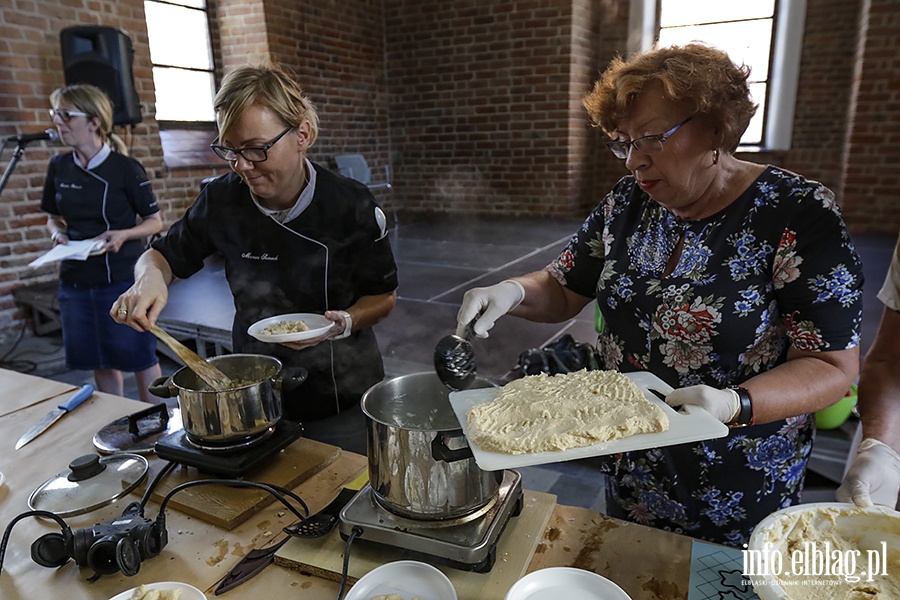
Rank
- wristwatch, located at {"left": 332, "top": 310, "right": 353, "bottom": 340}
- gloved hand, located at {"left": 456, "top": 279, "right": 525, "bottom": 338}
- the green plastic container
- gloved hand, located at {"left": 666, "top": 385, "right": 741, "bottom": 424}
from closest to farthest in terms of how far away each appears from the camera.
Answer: gloved hand, located at {"left": 666, "top": 385, "right": 741, "bottom": 424} → gloved hand, located at {"left": 456, "top": 279, "right": 525, "bottom": 338} → wristwatch, located at {"left": 332, "top": 310, "right": 353, "bottom": 340} → the green plastic container

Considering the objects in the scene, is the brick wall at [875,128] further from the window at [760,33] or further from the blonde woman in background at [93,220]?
the blonde woman in background at [93,220]

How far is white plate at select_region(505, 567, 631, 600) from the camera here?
2.55 ft

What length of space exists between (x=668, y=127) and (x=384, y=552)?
93cm

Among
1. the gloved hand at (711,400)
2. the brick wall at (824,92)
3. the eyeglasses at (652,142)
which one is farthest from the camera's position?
the brick wall at (824,92)

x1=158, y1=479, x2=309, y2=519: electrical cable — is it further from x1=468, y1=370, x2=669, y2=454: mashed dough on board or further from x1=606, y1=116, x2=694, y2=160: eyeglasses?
x1=606, y1=116, x2=694, y2=160: eyeglasses

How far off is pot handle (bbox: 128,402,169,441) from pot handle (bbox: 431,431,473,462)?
805 mm

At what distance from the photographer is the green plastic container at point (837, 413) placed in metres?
2.38

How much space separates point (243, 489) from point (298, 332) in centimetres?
47

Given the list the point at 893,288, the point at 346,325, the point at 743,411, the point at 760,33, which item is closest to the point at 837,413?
the point at 893,288

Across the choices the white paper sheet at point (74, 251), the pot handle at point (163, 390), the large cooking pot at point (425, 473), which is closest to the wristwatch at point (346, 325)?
the pot handle at point (163, 390)

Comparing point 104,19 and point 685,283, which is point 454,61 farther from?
point 685,283

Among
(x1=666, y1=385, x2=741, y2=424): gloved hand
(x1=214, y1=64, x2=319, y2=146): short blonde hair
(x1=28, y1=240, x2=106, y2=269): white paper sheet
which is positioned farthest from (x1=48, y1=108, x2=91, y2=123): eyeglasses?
(x1=666, y1=385, x2=741, y2=424): gloved hand

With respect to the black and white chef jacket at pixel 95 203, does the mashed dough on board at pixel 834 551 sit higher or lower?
lower

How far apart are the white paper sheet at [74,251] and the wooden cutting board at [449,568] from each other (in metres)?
2.09
